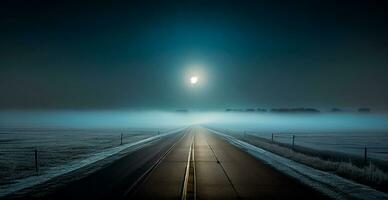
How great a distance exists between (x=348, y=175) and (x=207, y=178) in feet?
22.5

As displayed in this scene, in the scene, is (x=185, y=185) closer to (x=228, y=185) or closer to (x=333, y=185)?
(x=228, y=185)

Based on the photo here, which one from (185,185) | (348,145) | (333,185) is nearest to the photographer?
(185,185)

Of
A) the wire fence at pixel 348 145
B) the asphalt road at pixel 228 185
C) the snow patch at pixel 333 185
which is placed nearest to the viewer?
the asphalt road at pixel 228 185

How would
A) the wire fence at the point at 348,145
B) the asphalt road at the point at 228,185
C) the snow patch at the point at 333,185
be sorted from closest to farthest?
1. the asphalt road at the point at 228,185
2. the snow patch at the point at 333,185
3. the wire fence at the point at 348,145

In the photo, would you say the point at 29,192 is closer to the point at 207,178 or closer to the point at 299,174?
the point at 207,178

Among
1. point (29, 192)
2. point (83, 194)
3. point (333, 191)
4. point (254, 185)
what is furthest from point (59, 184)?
point (333, 191)

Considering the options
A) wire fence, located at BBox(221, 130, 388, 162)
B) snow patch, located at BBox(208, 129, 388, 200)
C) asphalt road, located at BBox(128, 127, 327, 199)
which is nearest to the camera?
asphalt road, located at BBox(128, 127, 327, 199)

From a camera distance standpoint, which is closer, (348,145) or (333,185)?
(333,185)

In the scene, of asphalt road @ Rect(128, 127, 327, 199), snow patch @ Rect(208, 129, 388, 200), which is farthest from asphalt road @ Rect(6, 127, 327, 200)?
snow patch @ Rect(208, 129, 388, 200)

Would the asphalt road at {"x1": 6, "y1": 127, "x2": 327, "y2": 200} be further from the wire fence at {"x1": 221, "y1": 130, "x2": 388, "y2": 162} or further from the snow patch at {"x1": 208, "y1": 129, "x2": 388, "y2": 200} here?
the wire fence at {"x1": 221, "y1": 130, "x2": 388, "y2": 162}

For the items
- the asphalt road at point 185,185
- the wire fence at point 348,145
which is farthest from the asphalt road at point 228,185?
the wire fence at point 348,145

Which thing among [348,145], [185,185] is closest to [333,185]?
[185,185]

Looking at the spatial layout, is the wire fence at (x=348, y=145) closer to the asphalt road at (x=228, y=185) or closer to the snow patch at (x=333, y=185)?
the snow patch at (x=333, y=185)

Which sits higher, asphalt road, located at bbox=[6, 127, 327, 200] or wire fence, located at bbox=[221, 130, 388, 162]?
asphalt road, located at bbox=[6, 127, 327, 200]
